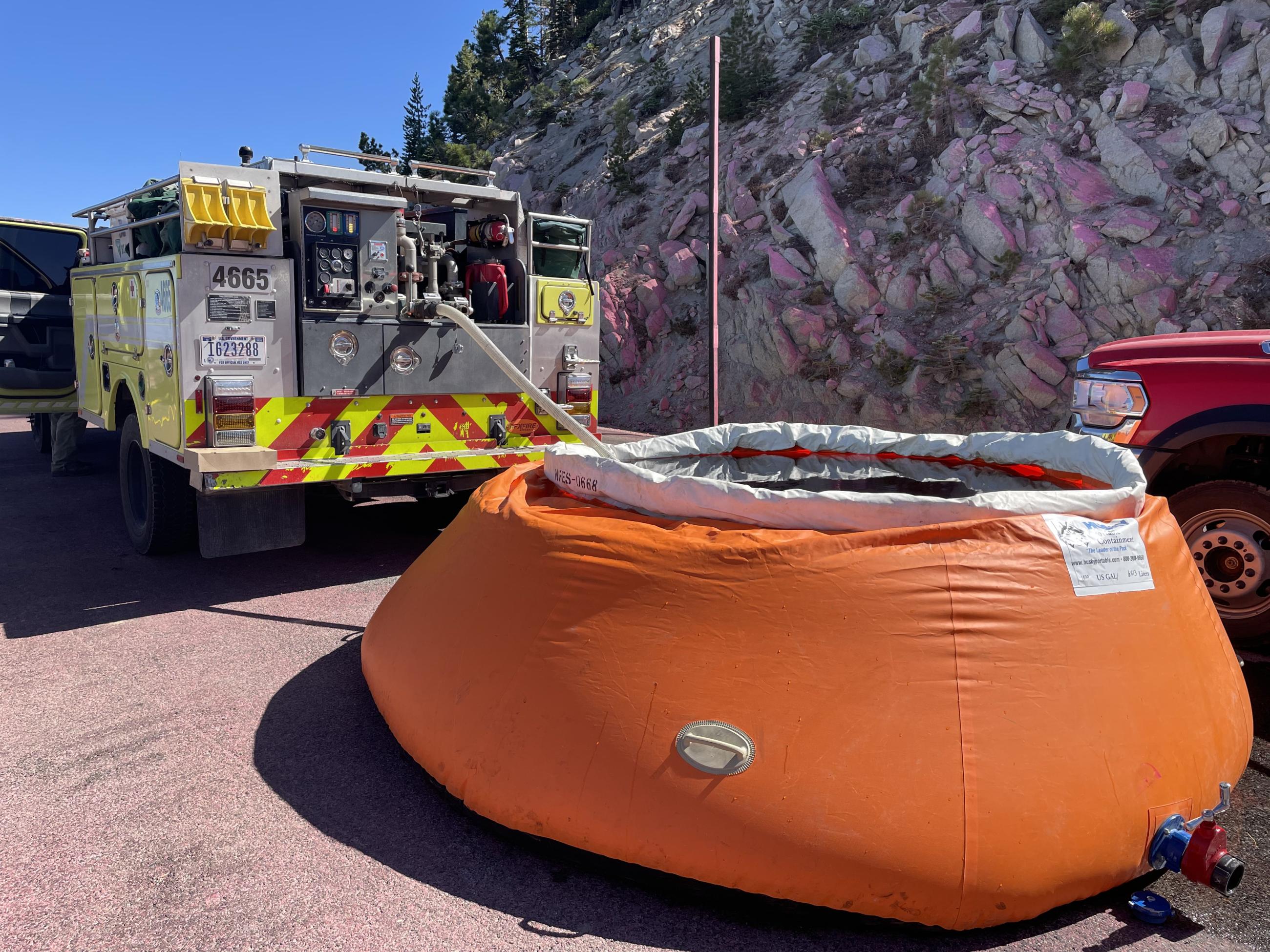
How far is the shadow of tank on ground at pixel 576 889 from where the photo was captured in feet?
8.66

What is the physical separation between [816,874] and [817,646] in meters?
0.65

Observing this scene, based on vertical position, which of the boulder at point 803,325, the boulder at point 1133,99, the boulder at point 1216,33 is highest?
the boulder at point 1216,33

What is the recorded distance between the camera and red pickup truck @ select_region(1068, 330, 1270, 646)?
16.2 feet

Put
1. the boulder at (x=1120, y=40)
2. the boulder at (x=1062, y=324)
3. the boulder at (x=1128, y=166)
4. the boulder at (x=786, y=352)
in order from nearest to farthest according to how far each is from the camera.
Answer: the boulder at (x=1062, y=324) < the boulder at (x=1128, y=166) < the boulder at (x=1120, y=40) < the boulder at (x=786, y=352)

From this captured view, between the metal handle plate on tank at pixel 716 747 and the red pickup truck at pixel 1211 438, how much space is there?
346 centimetres

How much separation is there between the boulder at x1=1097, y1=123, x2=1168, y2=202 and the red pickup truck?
10.7m

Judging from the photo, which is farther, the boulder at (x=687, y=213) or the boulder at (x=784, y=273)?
the boulder at (x=687, y=213)

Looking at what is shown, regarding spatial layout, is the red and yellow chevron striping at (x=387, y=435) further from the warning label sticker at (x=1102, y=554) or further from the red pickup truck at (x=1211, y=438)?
the warning label sticker at (x=1102, y=554)

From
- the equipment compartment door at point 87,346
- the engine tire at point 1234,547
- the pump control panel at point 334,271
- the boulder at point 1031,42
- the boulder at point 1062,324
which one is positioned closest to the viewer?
the engine tire at point 1234,547

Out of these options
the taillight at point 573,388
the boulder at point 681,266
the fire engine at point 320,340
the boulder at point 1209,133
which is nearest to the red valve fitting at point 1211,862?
the fire engine at point 320,340

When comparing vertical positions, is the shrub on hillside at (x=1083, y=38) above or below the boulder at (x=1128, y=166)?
above

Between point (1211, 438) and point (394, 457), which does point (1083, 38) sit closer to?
point (1211, 438)

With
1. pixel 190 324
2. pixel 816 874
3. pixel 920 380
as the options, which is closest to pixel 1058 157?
pixel 920 380

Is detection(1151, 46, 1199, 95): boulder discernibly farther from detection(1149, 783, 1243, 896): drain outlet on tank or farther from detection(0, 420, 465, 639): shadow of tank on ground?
detection(1149, 783, 1243, 896): drain outlet on tank
